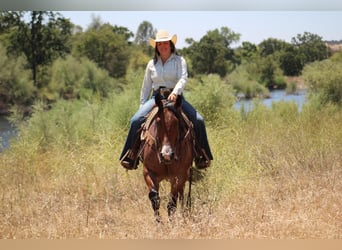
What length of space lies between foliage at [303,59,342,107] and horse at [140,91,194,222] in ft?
14.8

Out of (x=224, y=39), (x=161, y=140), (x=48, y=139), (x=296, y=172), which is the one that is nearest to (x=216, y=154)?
(x=296, y=172)

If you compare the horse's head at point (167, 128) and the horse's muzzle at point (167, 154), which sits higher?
the horse's head at point (167, 128)

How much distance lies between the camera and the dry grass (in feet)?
12.0

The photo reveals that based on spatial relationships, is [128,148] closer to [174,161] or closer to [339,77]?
[174,161]

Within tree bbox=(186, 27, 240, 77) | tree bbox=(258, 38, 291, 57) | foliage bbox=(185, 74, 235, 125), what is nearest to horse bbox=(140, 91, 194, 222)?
tree bbox=(186, 27, 240, 77)

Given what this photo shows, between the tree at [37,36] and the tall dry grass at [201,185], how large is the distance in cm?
166

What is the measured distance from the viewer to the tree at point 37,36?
815cm

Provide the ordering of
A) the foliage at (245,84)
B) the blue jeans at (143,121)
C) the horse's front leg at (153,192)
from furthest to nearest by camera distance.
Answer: the foliage at (245,84) < the blue jeans at (143,121) < the horse's front leg at (153,192)

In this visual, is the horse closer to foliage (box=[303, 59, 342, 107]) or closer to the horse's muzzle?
the horse's muzzle

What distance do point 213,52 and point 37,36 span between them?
139 inches

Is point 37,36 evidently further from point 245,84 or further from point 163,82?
point 163,82

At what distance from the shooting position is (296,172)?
5320mm

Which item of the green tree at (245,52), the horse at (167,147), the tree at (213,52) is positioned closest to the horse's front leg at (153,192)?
the horse at (167,147)

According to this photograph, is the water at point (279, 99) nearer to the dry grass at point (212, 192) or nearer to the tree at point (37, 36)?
the dry grass at point (212, 192)
